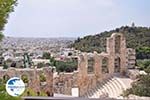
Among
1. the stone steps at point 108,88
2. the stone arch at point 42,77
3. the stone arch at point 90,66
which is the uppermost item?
the stone arch at point 90,66

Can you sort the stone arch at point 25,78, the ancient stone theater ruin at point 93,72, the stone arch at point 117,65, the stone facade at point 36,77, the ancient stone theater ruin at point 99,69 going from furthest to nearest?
the stone arch at point 117,65
the ancient stone theater ruin at point 99,69
the ancient stone theater ruin at point 93,72
the stone facade at point 36,77
the stone arch at point 25,78

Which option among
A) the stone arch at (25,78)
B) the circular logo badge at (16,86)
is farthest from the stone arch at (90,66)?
the circular logo badge at (16,86)

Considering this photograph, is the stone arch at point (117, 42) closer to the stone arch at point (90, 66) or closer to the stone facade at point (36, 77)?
the stone arch at point (90, 66)

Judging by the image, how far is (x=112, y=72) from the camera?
16141 millimetres

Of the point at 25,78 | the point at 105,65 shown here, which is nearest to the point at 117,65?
the point at 105,65

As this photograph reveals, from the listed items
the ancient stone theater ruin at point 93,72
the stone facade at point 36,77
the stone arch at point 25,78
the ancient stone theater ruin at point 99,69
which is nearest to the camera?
the stone arch at point 25,78

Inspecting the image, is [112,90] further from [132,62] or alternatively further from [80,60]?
[132,62]

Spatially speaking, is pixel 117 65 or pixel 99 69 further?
pixel 117 65

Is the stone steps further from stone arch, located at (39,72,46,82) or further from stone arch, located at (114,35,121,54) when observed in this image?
stone arch, located at (39,72,46,82)

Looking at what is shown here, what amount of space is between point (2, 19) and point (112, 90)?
39.7ft

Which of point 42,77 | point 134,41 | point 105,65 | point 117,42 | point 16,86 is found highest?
point 134,41

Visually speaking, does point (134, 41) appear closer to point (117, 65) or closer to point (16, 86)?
point (117, 65)

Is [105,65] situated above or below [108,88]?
above

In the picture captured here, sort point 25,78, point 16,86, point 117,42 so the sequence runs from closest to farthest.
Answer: point 16,86 < point 25,78 < point 117,42
